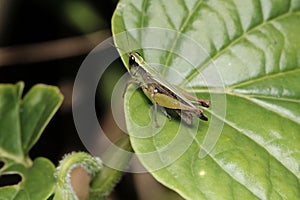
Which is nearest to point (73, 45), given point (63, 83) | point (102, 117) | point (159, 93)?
point (63, 83)

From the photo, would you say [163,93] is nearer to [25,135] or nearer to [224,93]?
[224,93]

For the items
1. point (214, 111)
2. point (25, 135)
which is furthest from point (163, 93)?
point (25, 135)

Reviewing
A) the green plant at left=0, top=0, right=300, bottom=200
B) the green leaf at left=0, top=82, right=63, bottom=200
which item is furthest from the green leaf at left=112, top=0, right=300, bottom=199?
the green leaf at left=0, top=82, right=63, bottom=200

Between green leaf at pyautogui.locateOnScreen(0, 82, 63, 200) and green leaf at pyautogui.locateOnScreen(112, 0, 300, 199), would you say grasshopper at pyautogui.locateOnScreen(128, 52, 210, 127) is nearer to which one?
green leaf at pyautogui.locateOnScreen(112, 0, 300, 199)

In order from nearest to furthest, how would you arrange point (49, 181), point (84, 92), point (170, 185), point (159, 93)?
point (170, 185) → point (159, 93) → point (49, 181) → point (84, 92)

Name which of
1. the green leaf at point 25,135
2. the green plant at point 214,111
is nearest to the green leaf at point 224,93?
the green plant at point 214,111

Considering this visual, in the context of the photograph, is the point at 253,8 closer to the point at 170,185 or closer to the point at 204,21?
the point at 204,21
